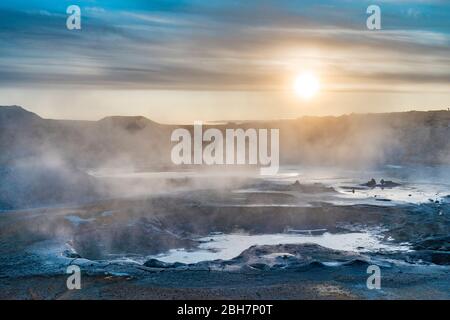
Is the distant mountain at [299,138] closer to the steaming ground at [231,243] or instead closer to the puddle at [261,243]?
the steaming ground at [231,243]

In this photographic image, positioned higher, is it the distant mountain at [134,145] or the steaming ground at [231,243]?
the distant mountain at [134,145]

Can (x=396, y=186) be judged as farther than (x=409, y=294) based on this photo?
Yes

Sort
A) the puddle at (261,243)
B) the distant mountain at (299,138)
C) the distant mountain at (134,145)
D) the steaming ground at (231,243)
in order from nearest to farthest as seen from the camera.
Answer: the steaming ground at (231,243), the puddle at (261,243), the distant mountain at (134,145), the distant mountain at (299,138)

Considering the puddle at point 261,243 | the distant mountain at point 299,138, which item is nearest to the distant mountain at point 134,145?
the distant mountain at point 299,138

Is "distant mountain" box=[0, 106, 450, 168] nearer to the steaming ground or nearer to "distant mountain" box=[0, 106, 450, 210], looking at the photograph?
"distant mountain" box=[0, 106, 450, 210]

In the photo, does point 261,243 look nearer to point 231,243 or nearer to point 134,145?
point 231,243

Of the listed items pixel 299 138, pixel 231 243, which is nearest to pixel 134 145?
pixel 299 138
